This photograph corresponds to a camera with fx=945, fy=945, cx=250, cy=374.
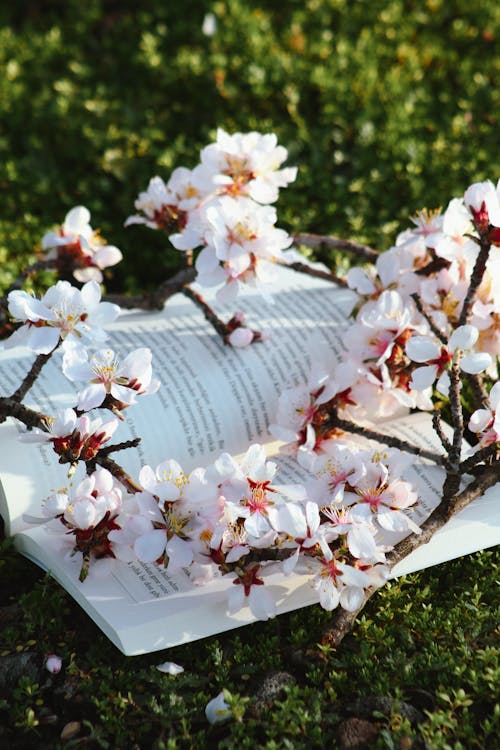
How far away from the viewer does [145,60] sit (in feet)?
13.0

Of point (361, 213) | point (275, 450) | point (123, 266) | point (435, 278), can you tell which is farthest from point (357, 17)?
point (275, 450)

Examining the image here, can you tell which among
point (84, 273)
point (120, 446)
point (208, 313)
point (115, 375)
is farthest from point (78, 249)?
point (120, 446)

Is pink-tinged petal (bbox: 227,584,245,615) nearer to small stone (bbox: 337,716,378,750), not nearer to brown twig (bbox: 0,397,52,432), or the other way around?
small stone (bbox: 337,716,378,750)

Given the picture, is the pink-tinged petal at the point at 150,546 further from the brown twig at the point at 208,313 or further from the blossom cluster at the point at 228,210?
the brown twig at the point at 208,313

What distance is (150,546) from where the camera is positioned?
1725mm

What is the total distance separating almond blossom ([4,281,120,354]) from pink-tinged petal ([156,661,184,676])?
63 centimetres

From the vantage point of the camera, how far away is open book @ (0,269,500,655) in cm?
177

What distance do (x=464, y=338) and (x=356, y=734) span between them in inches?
29.3

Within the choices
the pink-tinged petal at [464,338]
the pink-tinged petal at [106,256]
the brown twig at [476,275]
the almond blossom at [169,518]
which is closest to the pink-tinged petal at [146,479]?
the almond blossom at [169,518]

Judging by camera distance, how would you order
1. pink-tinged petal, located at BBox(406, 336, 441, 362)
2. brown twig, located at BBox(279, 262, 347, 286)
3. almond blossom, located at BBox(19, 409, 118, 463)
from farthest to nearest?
brown twig, located at BBox(279, 262, 347, 286), pink-tinged petal, located at BBox(406, 336, 441, 362), almond blossom, located at BBox(19, 409, 118, 463)

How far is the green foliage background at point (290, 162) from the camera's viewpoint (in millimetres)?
1642

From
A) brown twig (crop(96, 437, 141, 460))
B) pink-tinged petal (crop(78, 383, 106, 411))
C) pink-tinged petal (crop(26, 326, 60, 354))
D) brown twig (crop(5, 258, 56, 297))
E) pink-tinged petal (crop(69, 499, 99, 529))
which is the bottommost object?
pink-tinged petal (crop(69, 499, 99, 529))

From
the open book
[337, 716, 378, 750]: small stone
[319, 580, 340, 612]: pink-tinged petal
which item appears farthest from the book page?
[337, 716, 378, 750]: small stone

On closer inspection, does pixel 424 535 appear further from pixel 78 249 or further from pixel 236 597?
pixel 78 249
